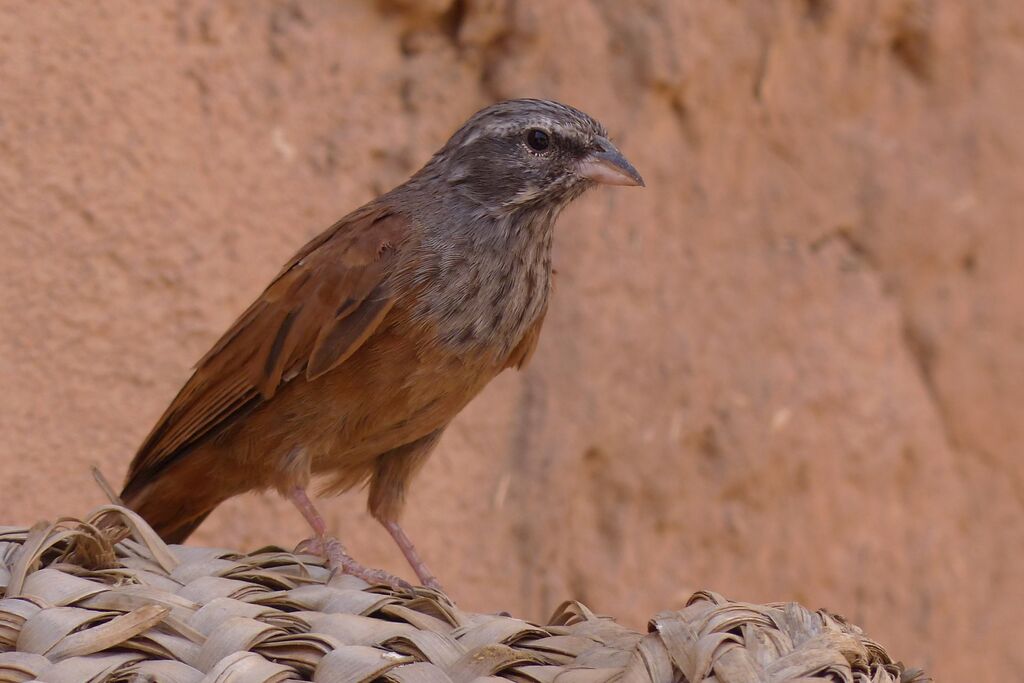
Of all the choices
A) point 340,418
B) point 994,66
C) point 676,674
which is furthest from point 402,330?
point 994,66

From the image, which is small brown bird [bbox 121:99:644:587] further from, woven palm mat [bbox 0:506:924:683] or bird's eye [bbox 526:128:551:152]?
woven palm mat [bbox 0:506:924:683]

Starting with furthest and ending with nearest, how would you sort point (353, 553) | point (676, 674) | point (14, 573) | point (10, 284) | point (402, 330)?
point (353, 553), point (10, 284), point (402, 330), point (14, 573), point (676, 674)

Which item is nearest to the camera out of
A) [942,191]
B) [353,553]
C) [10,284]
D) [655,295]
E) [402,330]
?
[402,330]

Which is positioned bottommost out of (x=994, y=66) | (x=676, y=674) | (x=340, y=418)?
(x=676, y=674)

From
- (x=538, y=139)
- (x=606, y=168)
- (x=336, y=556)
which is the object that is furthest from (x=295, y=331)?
(x=606, y=168)

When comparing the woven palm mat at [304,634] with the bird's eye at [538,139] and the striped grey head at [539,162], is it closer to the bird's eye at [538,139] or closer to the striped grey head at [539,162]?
the striped grey head at [539,162]

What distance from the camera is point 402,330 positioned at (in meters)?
3.81

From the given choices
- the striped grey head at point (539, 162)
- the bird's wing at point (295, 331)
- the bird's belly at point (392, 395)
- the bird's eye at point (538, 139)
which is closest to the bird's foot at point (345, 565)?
the bird's belly at point (392, 395)

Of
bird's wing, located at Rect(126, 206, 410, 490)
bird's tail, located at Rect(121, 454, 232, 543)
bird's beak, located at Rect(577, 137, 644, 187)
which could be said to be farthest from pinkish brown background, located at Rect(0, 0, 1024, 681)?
bird's beak, located at Rect(577, 137, 644, 187)

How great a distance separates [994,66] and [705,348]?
1.87m

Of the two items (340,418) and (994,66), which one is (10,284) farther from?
(994,66)

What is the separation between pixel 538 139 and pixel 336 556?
134 cm

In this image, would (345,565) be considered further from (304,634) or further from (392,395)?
(304,634)

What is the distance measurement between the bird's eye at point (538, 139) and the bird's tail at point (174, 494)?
4.33ft
